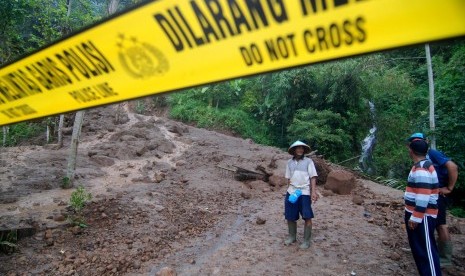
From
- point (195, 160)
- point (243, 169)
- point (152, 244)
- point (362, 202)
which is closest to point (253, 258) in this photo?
point (152, 244)

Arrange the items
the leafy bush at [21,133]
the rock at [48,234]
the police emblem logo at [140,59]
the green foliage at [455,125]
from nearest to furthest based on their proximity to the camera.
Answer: the police emblem logo at [140,59] < the rock at [48,234] < the green foliage at [455,125] < the leafy bush at [21,133]

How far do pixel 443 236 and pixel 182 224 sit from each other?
4.51 m

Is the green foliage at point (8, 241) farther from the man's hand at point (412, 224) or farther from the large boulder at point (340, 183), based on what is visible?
the large boulder at point (340, 183)

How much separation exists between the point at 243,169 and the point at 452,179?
6556 millimetres

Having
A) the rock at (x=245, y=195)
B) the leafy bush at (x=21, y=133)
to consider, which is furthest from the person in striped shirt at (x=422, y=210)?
the leafy bush at (x=21, y=133)

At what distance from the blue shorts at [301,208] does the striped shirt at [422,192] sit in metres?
1.45

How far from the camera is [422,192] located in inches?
129

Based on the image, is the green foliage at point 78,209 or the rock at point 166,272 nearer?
the rock at point 166,272

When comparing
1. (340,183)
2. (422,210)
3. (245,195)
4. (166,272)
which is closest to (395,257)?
(422,210)

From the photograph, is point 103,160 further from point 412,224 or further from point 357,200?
point 412,224

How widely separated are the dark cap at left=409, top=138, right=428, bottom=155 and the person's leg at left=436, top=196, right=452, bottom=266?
1015 mm

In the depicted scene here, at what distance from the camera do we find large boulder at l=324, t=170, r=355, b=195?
325 inches

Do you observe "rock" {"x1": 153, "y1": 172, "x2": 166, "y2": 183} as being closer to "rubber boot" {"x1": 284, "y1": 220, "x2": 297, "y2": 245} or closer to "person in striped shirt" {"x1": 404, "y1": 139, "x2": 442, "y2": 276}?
"rubber boot" {"x1": 284, "y1": 220, "x2": 297, "y2": 245}

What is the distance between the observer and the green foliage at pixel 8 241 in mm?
4852
